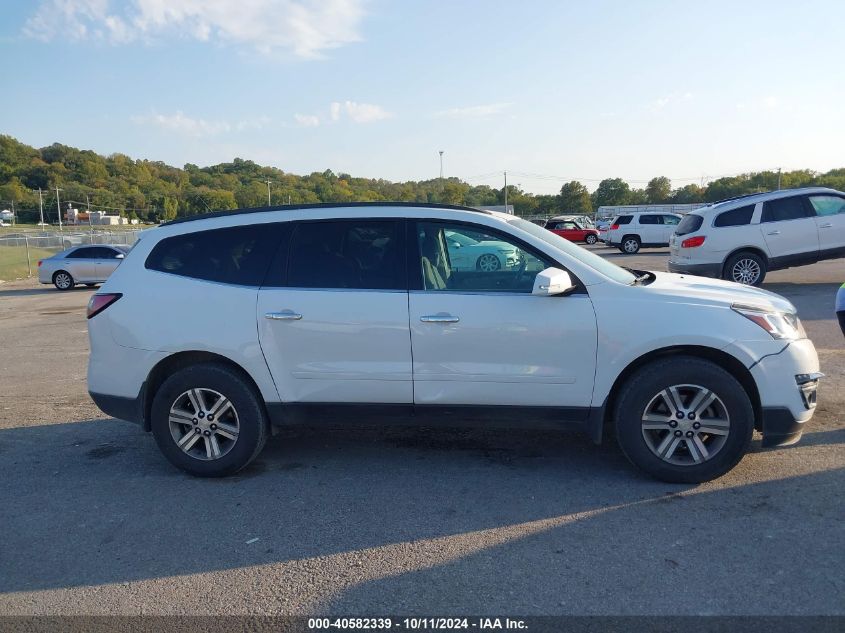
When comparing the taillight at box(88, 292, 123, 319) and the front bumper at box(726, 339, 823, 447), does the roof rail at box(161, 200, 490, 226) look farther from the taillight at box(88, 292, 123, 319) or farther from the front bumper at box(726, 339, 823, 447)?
the front bumper at box(726, 339, 823, 447)

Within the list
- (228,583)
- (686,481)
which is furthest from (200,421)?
(686,481)

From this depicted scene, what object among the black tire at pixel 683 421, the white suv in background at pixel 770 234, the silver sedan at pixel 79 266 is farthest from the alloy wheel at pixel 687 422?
the silver sedan at pixel 79 266

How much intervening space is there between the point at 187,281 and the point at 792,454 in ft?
14.9

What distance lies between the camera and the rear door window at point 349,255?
4.66 meters

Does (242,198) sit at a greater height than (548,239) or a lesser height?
greater

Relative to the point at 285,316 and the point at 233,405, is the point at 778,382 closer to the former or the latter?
the point at 285,316

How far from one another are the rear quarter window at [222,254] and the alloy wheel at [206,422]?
2.76ft

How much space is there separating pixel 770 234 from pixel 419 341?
12122 mm

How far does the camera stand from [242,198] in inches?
1708

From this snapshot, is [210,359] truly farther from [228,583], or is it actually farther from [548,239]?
[548,239]

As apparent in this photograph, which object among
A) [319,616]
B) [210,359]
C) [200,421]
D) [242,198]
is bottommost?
[319,616]

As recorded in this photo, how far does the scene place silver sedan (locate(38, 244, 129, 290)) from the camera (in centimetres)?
2236

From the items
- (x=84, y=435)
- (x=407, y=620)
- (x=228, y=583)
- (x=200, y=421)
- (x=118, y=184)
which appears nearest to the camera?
(x=407, y=620)

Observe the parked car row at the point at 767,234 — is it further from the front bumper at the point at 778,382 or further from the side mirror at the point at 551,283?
the side mirror at the point at 551,283
